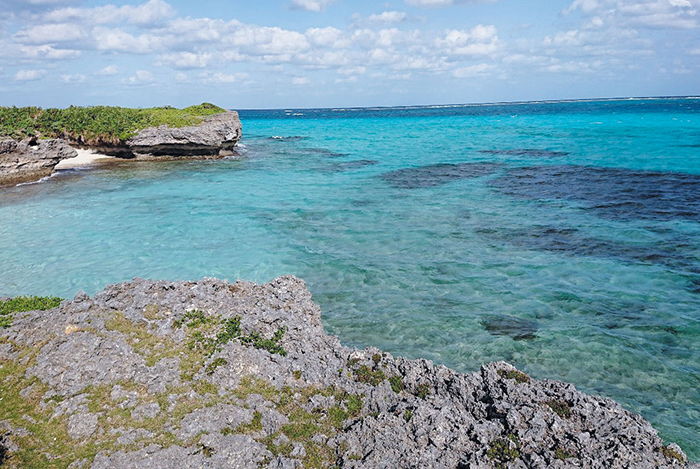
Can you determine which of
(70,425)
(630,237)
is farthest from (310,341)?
(630,237)

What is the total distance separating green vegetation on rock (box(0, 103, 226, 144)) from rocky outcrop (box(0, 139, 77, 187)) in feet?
12.5

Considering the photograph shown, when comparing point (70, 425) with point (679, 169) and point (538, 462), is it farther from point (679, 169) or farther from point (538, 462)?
point (679, 169)

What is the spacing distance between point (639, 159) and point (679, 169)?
6118 millimetres

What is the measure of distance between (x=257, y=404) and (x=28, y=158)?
3797cm

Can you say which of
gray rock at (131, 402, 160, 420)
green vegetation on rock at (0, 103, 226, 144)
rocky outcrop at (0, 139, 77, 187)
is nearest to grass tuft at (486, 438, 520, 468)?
gray rock at (131, 402, 160, 420)

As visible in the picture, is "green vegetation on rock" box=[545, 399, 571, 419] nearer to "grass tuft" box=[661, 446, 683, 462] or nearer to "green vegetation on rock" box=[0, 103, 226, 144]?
"grass tuft" box=[661, 446, 683, 462]

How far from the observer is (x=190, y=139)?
45438mm

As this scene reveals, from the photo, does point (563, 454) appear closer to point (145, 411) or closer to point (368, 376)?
point (368, 376)

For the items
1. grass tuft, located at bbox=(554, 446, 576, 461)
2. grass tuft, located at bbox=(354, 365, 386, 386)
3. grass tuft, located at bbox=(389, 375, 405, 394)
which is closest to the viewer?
grass tuft, located at bbox=(554, 446, 576, 461)

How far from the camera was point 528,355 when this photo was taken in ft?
39.8

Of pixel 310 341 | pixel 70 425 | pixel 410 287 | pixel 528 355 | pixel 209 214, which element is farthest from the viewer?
pixel 209 214

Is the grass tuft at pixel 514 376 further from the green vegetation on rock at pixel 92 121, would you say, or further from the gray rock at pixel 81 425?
the green vegetation on rock at pixel 92 121

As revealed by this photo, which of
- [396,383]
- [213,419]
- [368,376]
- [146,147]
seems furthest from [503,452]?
[146,147]

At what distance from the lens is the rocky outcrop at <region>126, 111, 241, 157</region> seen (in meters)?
44.5
